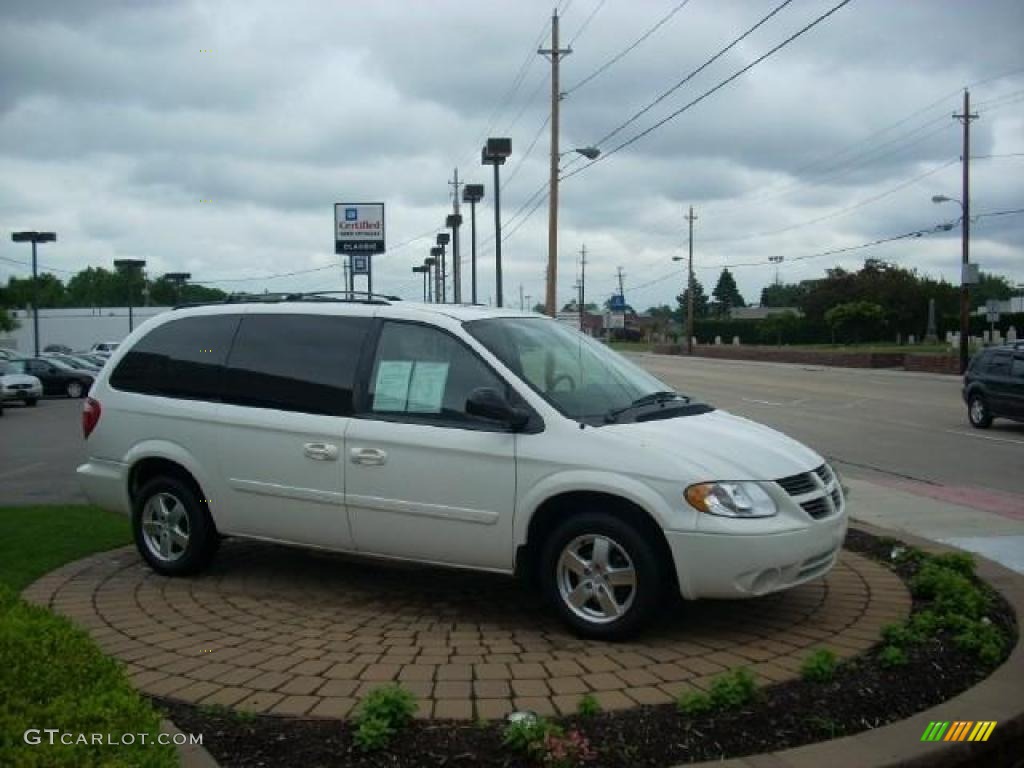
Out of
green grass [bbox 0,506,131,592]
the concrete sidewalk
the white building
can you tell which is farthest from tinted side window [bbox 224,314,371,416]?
the white building

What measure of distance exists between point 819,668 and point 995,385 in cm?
1532

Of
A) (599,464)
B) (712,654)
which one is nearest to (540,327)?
(599,464)

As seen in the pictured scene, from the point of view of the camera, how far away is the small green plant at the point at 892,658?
4293mm

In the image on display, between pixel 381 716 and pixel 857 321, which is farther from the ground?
pixel 857 321

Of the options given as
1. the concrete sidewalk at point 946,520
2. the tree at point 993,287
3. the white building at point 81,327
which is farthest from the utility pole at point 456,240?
the tree at point 993,287

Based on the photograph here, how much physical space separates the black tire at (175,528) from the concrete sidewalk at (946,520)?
204 inches

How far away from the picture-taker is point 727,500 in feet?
15.0

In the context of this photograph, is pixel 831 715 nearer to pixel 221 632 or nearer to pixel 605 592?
pixel 605 592

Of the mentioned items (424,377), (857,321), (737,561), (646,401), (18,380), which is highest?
(857,321)

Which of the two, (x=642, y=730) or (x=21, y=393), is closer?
(x=642, y=730)

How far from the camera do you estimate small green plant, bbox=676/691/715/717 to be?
3787 mm

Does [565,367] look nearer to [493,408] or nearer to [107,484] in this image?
[493,408]

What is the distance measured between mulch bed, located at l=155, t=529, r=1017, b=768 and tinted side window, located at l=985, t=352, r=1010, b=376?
15.0 m

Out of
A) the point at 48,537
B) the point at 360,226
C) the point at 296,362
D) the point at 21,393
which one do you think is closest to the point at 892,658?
the point at 296,362
